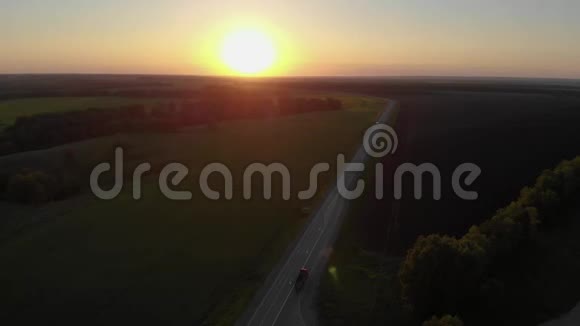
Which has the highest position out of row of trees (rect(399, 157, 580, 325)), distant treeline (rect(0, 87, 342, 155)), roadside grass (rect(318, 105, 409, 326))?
distant treeline (rect(0, 87, 342, 155))

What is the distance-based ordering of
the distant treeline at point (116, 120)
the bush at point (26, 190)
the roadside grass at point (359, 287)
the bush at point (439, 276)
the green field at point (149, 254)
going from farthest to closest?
the distant treeline at point (116, 120) → the bush at point (26, 190) → the green field at point (149, 254) → the roadside grass at point (359, 287) → the bush at point (439, 276)

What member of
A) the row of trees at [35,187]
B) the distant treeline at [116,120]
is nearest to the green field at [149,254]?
the row of trees at [35,187]

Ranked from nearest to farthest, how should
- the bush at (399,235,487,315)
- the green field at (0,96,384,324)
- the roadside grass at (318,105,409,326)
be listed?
the bush at (399,235,487,315) → the roadside grass at (318,105,409,326) → the green field at (0,96,384,324)

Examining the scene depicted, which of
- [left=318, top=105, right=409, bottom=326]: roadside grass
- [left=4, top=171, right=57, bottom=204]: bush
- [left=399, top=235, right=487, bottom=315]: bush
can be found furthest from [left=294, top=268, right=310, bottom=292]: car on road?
[left=4, top=171, right=57, bottom=204]: bush

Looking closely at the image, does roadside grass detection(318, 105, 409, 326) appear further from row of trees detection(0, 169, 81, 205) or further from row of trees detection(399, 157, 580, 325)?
row of trees detection(0, 169, 81, 205)

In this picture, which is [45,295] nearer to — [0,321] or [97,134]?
[0,321]

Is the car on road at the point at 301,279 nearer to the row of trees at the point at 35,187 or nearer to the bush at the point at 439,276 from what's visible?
the bush at the point at 439,276

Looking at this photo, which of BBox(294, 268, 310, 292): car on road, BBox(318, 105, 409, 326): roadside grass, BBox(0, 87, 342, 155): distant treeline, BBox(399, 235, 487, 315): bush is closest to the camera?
BBox(399, 235, 487, 315): bush
